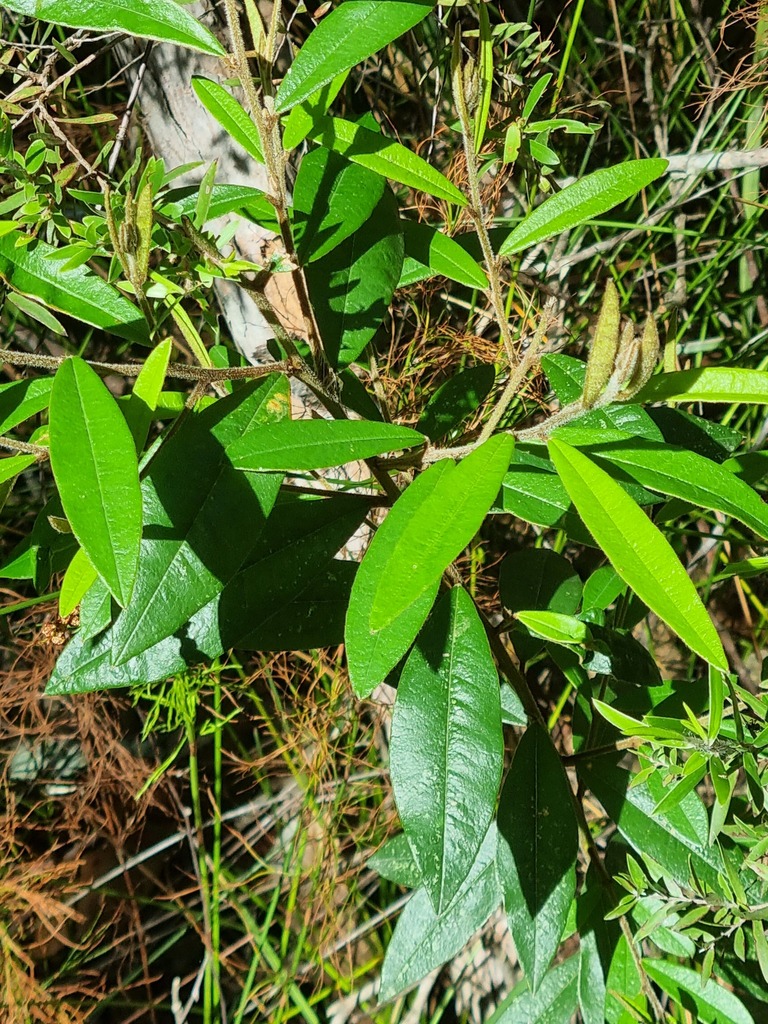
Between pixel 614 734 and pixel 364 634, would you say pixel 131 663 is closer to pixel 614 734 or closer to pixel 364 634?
pixel 364 634

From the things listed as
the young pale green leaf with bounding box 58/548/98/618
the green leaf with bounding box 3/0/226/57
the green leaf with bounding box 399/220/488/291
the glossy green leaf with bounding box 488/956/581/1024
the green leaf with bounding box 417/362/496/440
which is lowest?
the glossy green leaf with bounding box 488/956/581/1024

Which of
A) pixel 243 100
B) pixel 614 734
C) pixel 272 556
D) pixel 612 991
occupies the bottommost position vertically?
pixel 612 991

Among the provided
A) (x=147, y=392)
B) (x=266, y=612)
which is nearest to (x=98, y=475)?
(x=147, y=392)

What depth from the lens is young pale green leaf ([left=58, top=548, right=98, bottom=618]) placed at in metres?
0.56

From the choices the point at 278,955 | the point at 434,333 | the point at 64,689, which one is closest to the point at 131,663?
the point at 64,689

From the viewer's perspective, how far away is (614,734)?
0.87m

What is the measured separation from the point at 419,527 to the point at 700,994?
2.10ft

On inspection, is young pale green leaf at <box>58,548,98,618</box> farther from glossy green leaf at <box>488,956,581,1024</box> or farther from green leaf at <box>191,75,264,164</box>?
glossy green leaf at <box>488,956,581,1024</box>

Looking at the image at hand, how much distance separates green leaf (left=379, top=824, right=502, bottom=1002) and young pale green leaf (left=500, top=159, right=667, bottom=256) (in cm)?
58

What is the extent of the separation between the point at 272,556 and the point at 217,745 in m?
0.66

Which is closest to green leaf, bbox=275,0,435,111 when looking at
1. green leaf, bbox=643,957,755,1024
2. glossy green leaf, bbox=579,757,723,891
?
glossy green leaf, bbox=579,757,723,891

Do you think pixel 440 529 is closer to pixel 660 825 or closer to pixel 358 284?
pixel 358 284

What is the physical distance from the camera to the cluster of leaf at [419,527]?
469 mm

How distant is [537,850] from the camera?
747 millimetres
